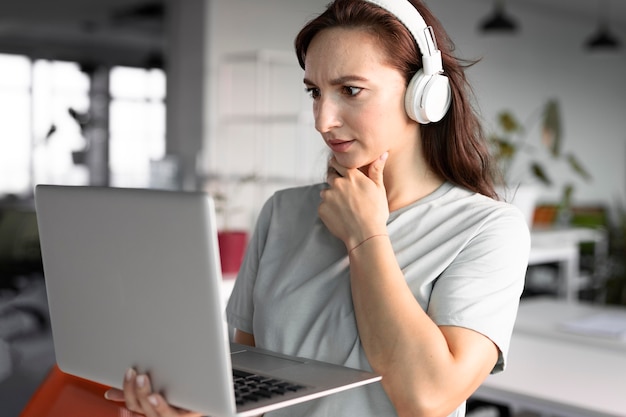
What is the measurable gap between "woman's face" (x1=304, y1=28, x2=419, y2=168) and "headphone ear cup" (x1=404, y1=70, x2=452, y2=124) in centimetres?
2

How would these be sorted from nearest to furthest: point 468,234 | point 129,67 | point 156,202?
point 156,202, point 468,234, point 129,67

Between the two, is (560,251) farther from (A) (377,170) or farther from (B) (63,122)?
(A) (377,170)

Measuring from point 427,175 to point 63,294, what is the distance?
60 cm

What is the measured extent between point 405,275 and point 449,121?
0.94 feet

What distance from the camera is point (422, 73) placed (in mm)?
1226

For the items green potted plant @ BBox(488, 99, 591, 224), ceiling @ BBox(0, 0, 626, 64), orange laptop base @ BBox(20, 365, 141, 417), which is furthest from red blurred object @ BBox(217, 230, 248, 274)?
ceiling @ BBox(0, 0, 626, 64)

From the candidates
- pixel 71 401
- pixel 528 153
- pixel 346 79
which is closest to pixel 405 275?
pixel 346 79

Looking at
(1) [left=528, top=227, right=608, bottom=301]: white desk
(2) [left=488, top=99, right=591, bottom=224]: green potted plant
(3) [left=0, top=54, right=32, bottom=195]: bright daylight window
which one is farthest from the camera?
(3) [left=0, top=54, right=32, bottom=195]: bright daylight window

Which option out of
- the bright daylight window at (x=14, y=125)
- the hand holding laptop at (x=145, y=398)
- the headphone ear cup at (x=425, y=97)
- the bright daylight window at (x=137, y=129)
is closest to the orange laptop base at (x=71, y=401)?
the hand holding laptop at (x=145, y=398)

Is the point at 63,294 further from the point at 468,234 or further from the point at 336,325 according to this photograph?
the point at 468,234

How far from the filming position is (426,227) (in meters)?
1.25

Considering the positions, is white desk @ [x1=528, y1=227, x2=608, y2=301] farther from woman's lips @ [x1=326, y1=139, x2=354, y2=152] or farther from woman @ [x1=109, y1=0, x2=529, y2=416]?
woman's lips @ [x1=326, y1=139, x2=354, y2=152]

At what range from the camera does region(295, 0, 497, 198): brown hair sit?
123 centimetres

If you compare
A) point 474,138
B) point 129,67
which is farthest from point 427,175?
point 129,67
